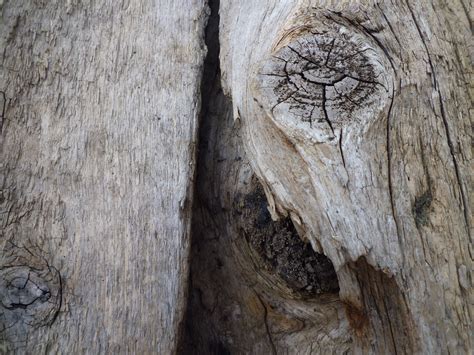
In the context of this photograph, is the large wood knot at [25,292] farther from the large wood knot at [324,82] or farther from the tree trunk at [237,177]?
the large wood knot at [324,82]

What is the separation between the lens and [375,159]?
1160 mm

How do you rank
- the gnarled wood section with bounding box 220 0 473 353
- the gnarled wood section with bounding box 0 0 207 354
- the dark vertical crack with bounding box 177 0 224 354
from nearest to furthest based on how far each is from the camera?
the gnarled wood section with bounding box 220 0 473 353 < the gnarled wood section with bounding box 0 0 207 354 < the dark vertical crack with bounding box 177 0 224 354

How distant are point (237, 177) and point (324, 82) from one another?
37 centimetres

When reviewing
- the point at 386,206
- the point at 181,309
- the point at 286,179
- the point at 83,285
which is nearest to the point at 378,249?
the point at 386,206

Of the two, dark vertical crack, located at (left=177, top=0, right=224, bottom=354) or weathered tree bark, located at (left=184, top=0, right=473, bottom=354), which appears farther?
dark vertical crack, located at (left=177, top=0, right=224, bottom=354)

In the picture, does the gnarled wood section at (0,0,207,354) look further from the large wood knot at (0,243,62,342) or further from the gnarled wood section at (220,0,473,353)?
the gnarled wood section at (220,0,473,353)

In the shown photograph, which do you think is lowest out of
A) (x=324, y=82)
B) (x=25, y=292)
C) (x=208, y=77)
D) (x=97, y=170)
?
(x=25, y=292)

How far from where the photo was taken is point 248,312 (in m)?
1.42

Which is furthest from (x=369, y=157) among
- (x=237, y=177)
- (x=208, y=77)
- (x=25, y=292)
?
(x=25, y=292)

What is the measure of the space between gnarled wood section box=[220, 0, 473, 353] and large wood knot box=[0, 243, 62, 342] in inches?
20.7

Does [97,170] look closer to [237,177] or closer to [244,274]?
[237,177]

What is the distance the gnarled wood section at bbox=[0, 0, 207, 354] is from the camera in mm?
1234

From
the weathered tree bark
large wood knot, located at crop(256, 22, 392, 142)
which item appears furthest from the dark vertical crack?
large wood knot, located at crop(256, 22, 392, 142)

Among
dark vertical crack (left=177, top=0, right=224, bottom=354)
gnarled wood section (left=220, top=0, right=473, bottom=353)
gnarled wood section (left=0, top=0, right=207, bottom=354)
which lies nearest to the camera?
gnarled wood section (left=220, top=0, right=473, bottom=353)
